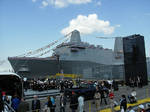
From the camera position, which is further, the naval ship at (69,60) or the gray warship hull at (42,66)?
the naval ship at (69,60)

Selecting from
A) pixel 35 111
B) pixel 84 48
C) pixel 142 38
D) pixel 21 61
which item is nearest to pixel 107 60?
pixel 84 48

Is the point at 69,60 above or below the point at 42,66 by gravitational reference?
above

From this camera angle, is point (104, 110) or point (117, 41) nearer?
point (104, 110)

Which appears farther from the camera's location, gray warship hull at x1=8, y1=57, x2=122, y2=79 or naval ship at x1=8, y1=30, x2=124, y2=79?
naval ship at x1=8, y1=30, x2=124, y2=79

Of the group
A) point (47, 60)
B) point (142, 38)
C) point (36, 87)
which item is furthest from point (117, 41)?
point (36, 87)

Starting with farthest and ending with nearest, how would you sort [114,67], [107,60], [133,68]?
1. [107,60]
2. [114,67]
3. [133,68]

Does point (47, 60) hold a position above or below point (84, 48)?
below

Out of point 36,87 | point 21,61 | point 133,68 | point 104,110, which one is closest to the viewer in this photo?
point 104,110

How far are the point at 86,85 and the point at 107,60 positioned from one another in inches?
2167

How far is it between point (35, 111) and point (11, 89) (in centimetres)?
524

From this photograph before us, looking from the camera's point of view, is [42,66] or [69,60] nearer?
[42,66]

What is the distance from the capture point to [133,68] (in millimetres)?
25875

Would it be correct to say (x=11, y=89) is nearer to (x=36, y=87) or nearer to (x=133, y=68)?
(x=36, y=87)

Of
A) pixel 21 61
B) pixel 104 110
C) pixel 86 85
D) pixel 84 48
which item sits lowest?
pixel 104 110
